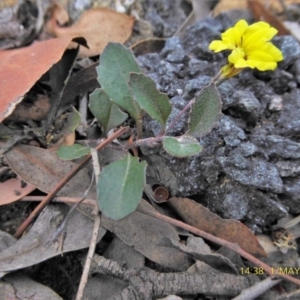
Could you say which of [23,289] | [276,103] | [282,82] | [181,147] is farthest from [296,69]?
[23,289]

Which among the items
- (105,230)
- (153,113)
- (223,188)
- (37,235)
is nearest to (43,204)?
(37,235)

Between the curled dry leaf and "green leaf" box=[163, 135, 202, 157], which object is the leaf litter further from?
"green leaf" box=[163, 135, 202, 157]

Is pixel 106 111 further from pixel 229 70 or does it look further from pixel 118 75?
pixel 229 70

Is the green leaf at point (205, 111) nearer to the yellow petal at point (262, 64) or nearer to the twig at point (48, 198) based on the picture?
the yellow petal at point (262, 64)

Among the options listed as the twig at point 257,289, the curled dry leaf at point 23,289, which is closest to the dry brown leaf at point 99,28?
the curled dry leaf at point 23,289

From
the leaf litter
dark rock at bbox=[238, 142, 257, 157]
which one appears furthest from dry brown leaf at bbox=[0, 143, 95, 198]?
dark rock at bbox=[238, 142, 257, 157]
